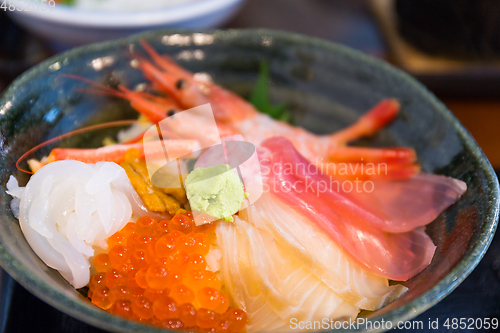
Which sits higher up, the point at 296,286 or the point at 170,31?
the point at 170,31

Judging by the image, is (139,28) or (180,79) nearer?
(180,79)

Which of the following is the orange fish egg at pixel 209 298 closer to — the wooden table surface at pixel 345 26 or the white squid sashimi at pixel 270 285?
the white squid sashimi at pixel 270 285

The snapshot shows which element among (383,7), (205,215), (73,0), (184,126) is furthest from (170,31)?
(383,7)

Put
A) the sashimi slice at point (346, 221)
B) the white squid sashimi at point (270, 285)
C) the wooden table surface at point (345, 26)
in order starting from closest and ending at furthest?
the white squid sashimi at point (270, 285) < the sashimi slice at point (346, 221) < the wooden table surface at point (345, 26)

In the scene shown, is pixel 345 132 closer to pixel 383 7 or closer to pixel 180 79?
pixel 180 79

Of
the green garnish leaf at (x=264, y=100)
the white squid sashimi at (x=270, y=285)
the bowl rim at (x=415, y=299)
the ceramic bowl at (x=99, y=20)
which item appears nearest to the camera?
the bowl rim at (x=415, y=299)

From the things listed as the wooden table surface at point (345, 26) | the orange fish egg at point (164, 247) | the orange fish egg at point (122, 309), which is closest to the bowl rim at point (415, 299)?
the orange fish egg at point (122, 309)

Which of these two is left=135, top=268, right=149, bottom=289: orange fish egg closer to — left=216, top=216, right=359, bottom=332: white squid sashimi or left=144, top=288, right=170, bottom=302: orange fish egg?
left=144, top=288, right=170, bottom=302: orange fish egg

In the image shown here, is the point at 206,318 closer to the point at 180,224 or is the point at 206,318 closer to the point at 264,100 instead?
the point at 180,224
